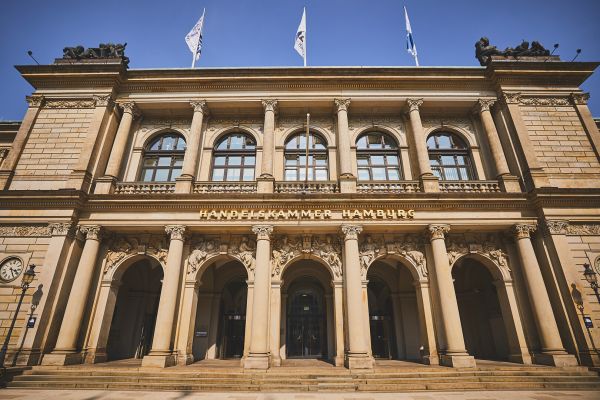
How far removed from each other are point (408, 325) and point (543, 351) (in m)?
5.49

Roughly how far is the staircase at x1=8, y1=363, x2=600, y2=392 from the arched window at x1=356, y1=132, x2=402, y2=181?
9.29 meters

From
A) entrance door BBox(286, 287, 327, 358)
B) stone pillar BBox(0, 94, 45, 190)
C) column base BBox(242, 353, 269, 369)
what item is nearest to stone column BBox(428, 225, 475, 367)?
entrance door BBox(286, 287, 327, 358)

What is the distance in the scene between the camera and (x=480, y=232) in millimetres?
14195

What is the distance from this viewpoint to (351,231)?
13.2 m

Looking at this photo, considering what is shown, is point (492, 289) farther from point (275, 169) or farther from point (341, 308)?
point (275, 169)

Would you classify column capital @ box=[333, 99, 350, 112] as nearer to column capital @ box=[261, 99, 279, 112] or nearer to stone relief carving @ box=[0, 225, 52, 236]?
column capital @ box=[261, 99, 279, 112]

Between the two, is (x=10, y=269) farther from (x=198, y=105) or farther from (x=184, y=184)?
(x=198, y=105)

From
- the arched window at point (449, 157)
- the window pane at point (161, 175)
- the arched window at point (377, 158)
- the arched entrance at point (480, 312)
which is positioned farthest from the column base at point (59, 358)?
the arched window at point (449, 157)

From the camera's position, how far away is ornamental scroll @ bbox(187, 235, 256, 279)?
45.3 ft

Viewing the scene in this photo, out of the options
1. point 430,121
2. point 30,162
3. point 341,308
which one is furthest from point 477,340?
point 30,162

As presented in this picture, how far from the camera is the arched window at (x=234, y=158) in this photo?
16516mm

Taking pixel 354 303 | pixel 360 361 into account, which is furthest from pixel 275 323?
pixel 360 361

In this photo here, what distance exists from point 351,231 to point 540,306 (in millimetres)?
8067

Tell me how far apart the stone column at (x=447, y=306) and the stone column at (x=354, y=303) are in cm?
316
